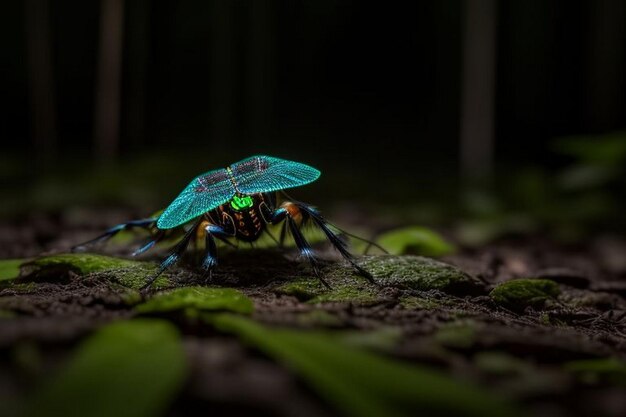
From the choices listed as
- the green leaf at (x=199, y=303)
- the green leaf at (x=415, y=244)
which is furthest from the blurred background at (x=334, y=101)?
the green leaf at (x=199, y=303)

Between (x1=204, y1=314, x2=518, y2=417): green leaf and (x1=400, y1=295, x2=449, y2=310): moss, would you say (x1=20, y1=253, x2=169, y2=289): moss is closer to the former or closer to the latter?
(x1=400, y1=295, x2=449, y2=310): moss

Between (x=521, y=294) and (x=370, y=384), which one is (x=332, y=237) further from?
(x=370, y=384)

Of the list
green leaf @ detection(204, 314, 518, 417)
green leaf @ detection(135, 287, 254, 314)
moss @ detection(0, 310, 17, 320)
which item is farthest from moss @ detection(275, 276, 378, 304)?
moss @ detection(0, 310, 17, 320)

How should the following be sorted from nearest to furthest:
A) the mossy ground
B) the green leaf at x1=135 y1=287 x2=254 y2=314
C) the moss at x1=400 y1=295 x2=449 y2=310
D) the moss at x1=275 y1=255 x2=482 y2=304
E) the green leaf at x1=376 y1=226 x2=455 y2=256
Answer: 1. the mossy ground
2. the green leaf at x1=135 y1=287 x2=254 y2=314
3. the moss at x1=400 y1=295 x2=449 y2=310
4. the moss at x1=275 y1=255 x2=482 y2=304
5. the green leaf at x1=376 y1=226 x2=455 y2=256

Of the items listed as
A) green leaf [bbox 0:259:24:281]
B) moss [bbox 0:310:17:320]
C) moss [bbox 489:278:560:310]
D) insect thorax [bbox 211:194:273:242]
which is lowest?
moss [bbox 489:278:560:310]

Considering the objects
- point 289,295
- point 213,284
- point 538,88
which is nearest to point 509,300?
point 289,295

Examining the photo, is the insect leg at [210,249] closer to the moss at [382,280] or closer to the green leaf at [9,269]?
the moss at [382,280]

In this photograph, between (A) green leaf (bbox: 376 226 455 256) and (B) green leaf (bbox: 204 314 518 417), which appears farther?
(A) green leaf (bbox: 376 226 455 256)
